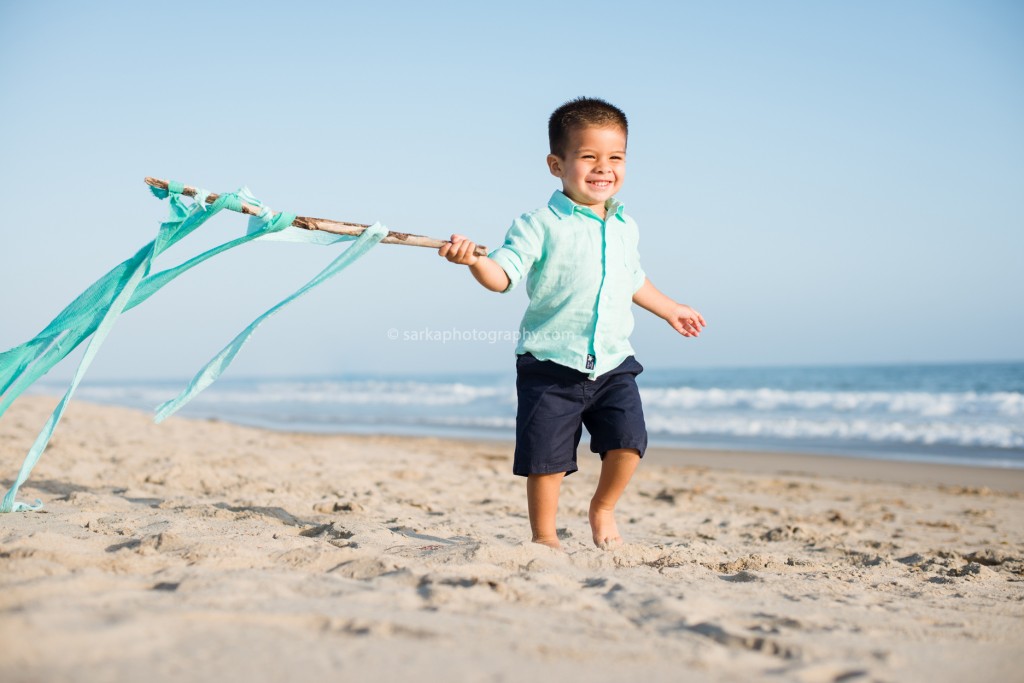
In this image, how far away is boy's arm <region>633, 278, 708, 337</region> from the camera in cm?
323

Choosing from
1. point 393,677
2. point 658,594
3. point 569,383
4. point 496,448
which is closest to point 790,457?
point 496,448

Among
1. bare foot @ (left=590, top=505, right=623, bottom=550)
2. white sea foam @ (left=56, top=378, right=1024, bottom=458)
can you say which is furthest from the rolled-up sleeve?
white sea foam @ (left=56, top=378, right=1024, bottom=458)

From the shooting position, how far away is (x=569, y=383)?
2.89 meters

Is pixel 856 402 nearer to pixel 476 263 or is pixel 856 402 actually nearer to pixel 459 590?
pixel 476 263

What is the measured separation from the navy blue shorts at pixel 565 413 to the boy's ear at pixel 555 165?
0.73 metres

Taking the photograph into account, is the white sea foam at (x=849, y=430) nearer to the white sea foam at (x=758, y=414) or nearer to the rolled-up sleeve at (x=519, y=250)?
the white sea foam at (x=758, y=414)

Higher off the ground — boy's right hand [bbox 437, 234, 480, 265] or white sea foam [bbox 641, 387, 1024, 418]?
boy's right hand [bbox 437, 234, 480, 265]

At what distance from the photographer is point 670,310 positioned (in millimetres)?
3268

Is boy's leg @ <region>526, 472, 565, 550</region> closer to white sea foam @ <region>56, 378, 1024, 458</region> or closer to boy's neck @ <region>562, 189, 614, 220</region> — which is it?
boy's neck @ <region>562, 189, 614, 220</region>

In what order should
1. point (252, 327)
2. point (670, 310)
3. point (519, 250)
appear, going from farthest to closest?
1. point (670, 310)
2. point (519, 250)
3. point (252, 327)

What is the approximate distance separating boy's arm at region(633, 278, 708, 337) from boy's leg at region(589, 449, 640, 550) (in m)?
0.64

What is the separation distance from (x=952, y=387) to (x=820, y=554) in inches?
856

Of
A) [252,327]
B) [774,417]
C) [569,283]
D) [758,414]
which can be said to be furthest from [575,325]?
[758,414]

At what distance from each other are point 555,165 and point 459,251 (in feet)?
2.11
